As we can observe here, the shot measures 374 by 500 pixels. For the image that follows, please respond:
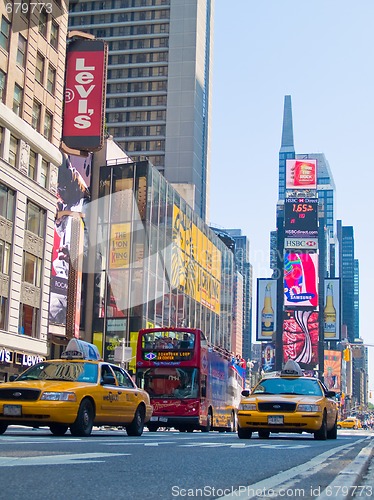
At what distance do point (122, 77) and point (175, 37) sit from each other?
9.64 meters

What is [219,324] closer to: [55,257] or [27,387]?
[55,257]

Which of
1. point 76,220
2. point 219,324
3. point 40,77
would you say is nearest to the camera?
point 40,77

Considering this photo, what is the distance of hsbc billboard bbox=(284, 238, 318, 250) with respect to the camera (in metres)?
166

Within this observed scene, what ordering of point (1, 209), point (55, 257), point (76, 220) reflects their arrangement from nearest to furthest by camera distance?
point (1, 209), point (55, 257), point (76, 220)

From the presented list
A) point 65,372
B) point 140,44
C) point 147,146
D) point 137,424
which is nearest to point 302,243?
point 147,146

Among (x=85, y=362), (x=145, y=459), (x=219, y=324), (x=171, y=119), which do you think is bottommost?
(x=145, y=459)

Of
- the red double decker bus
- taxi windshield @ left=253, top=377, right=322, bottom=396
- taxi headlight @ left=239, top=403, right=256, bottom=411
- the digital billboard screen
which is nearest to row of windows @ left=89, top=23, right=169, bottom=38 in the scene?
the digital billboard screen

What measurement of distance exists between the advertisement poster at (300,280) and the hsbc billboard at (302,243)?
2.00 metres

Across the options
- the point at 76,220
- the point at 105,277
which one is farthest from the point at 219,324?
the point at 76,220

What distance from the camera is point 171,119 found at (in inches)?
4643

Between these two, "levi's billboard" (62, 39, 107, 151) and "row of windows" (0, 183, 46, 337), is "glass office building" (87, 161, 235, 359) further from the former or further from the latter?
"row of windows" (0, 183, 46, 337)

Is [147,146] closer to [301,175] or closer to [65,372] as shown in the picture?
[301,175]

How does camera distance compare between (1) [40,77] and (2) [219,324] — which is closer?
(1) [40,77]

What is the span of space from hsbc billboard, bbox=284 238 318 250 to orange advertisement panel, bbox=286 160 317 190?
16662mm
